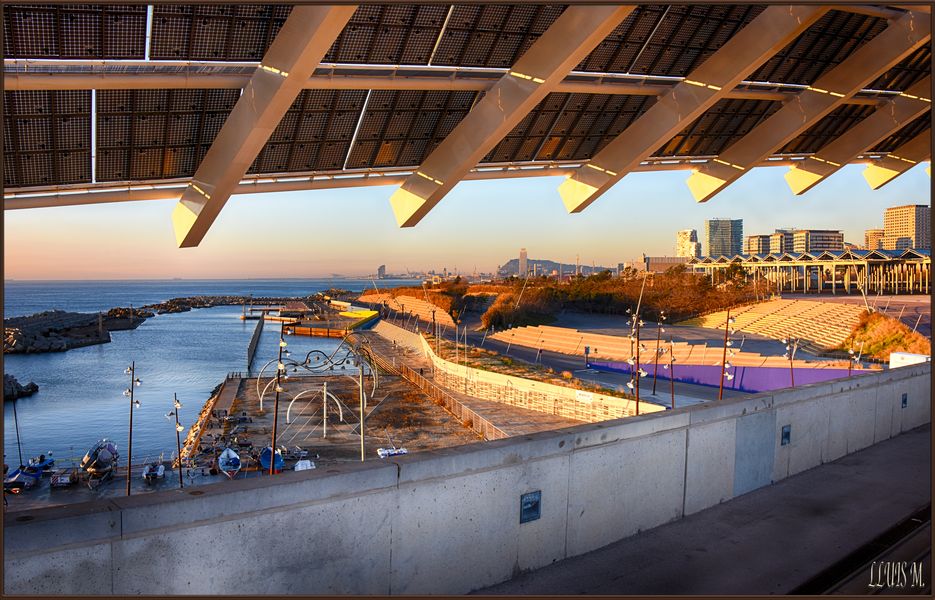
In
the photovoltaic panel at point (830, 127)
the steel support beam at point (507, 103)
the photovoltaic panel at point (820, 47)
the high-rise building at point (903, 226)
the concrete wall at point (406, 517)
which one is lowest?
the concrete wall at point (406, 517)

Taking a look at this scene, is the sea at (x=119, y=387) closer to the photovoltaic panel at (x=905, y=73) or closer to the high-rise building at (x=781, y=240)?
the photovoltaic panel at (x=905, y=73)

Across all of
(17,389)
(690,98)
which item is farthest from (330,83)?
(17,389)

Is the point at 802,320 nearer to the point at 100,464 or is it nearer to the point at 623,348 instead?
the point at 623,348

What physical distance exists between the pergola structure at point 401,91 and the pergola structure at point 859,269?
50.3 m

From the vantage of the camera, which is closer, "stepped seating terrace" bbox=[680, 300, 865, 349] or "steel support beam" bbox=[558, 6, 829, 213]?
"steel support beam" bbox=[558, 6, 829, 213]

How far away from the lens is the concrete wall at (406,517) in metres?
3.01

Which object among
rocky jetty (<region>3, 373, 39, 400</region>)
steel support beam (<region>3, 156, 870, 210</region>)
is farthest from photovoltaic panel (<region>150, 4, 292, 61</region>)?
rocky jetty (<region>3, 373, 39, 400</region>)

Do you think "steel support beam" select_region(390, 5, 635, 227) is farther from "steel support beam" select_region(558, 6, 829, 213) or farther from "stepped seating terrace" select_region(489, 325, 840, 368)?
"stepped seating terrace" select_region(489, 325, 840, 368)

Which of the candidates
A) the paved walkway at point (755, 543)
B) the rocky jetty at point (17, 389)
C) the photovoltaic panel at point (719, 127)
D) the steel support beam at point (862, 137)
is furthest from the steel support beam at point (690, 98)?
the rocky jetty at point (17, 389)

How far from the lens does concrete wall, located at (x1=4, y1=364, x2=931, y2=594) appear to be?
3010 millimetres

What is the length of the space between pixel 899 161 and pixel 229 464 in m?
22.3

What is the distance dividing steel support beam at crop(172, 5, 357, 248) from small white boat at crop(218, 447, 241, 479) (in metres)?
16.4

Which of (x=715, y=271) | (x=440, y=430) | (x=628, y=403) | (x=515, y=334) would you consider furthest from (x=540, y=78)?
(x=715, y=271)

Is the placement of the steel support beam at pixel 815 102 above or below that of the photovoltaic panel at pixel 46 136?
above
